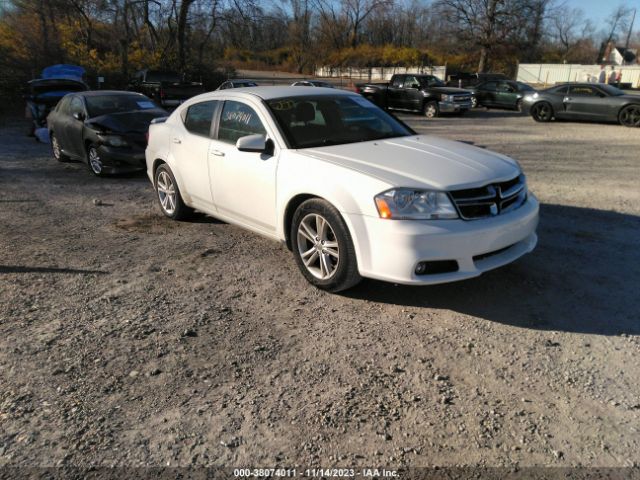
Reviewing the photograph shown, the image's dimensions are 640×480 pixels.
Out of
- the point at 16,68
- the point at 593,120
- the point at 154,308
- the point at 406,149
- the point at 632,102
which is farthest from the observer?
the point at 16,68

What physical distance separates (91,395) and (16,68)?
23813 millimetres

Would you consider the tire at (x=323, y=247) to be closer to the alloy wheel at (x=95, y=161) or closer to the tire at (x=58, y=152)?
the alloy wheel at (x=95, y=161)

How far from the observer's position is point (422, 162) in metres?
4.08

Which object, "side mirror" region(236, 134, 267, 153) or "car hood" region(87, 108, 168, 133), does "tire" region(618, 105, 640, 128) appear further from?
"side mirror" region(236, 134, 267, 153)

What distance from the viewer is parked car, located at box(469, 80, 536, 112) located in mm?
22516

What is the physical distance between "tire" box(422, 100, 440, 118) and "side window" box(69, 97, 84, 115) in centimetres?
1419

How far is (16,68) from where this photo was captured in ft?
71.9

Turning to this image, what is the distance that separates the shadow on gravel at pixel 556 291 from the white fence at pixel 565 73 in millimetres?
47049

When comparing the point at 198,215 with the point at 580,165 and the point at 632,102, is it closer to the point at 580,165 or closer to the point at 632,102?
the point at 580,165

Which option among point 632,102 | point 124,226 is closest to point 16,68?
point 124,226

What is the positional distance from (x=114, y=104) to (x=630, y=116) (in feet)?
51.0

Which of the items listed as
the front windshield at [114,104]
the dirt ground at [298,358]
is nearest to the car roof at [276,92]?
the dirt ground at [298,358]

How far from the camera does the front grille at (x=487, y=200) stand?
371 cm

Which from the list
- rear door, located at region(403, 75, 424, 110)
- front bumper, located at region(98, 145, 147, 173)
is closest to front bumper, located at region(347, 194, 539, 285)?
front bumper, located at region(98, 145, 147, 173)
